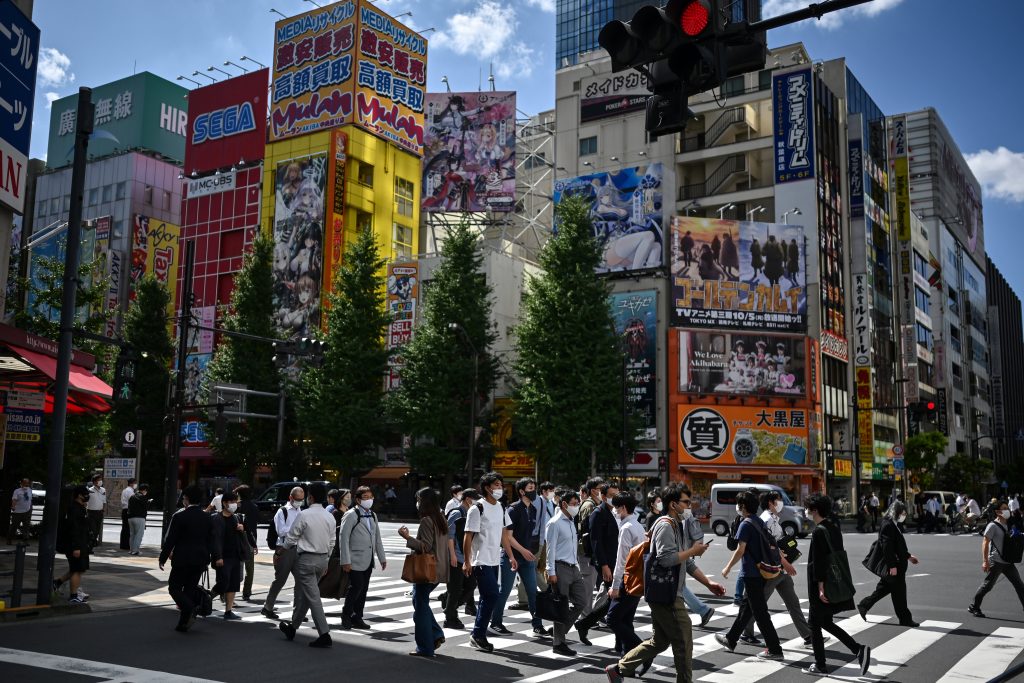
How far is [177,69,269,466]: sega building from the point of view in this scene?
5731cm

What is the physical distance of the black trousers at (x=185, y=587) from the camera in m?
10.2

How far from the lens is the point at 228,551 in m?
12.3

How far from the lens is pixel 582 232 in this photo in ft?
124

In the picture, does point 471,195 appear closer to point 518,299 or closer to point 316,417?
point 518,299

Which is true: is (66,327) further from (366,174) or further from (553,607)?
(366,174)

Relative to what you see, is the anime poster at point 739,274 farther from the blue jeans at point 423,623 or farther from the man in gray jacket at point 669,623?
the man in gray jacket at point 669,623

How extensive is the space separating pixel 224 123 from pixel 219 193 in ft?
16.7

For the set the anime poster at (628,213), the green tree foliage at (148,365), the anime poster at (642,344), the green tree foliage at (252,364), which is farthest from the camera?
the anime poster at (628,213)

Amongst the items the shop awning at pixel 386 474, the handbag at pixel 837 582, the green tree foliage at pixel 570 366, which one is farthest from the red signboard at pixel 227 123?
the handbag at pixel 837 582

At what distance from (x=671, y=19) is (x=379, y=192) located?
→ 2022 inches

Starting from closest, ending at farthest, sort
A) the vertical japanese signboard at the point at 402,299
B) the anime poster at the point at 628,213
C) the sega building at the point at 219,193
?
the anime poster at the point at 628,213 < the vertical japanese signboard at the point at 402,299 < the sega building at the point at 219,193

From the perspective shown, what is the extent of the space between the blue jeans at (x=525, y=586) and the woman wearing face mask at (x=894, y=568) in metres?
4.38

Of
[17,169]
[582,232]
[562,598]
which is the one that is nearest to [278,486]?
[582,232]

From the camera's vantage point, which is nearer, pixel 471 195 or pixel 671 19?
pixel 671 19
